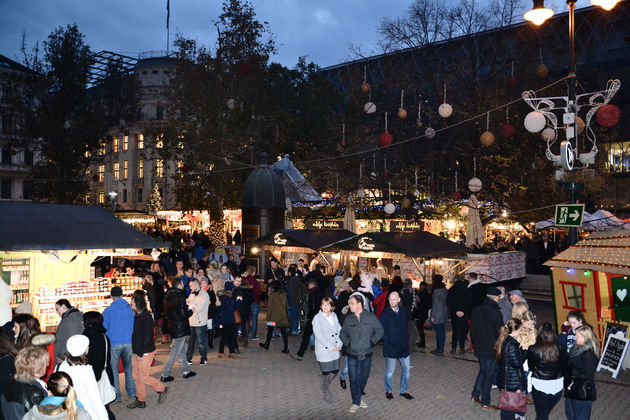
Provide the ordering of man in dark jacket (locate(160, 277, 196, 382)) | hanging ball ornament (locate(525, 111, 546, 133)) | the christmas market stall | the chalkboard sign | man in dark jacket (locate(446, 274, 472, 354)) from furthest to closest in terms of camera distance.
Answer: the christmas market stall
hanging ball ornament (locate(525, 111, 546, 133))
man in dark jacket (locate(446, 274, 472, 354))
the chalkboard sign
man in dark jacket (locate(160, 277, 196, 382))

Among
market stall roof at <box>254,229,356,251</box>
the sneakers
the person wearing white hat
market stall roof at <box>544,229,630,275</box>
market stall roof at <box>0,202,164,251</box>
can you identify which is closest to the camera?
the person wearing white hat

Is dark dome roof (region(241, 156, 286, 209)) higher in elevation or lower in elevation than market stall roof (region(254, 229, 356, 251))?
higher

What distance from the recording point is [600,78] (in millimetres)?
36031

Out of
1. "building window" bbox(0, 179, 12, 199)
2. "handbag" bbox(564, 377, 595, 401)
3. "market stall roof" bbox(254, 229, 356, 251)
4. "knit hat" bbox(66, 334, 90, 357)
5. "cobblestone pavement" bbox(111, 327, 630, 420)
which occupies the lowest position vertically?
"cobblestone pavement" bbox(111, 327, 630, 420)

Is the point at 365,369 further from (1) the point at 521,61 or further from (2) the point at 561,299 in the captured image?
(1) the point at 521,61

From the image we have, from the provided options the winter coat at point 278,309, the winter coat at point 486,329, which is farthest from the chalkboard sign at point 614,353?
the winter coat at point 278,309

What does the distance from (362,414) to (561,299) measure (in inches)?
255

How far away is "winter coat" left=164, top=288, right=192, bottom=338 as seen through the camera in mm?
9477

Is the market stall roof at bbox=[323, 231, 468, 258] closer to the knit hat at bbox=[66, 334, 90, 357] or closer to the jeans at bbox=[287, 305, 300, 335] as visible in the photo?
the jeans at bbox=[287, 305, 300, 335]

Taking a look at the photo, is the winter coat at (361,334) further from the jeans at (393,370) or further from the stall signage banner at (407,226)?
the stall signage banner at (407,226)

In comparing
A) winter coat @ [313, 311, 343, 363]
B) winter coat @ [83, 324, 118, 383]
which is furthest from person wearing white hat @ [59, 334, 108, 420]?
winter coat @ [313, 311, 343, 363]

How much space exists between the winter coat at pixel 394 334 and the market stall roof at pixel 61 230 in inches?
322

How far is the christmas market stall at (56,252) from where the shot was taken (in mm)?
12766

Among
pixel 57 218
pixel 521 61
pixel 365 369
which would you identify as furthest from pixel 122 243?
pixel 521 61
